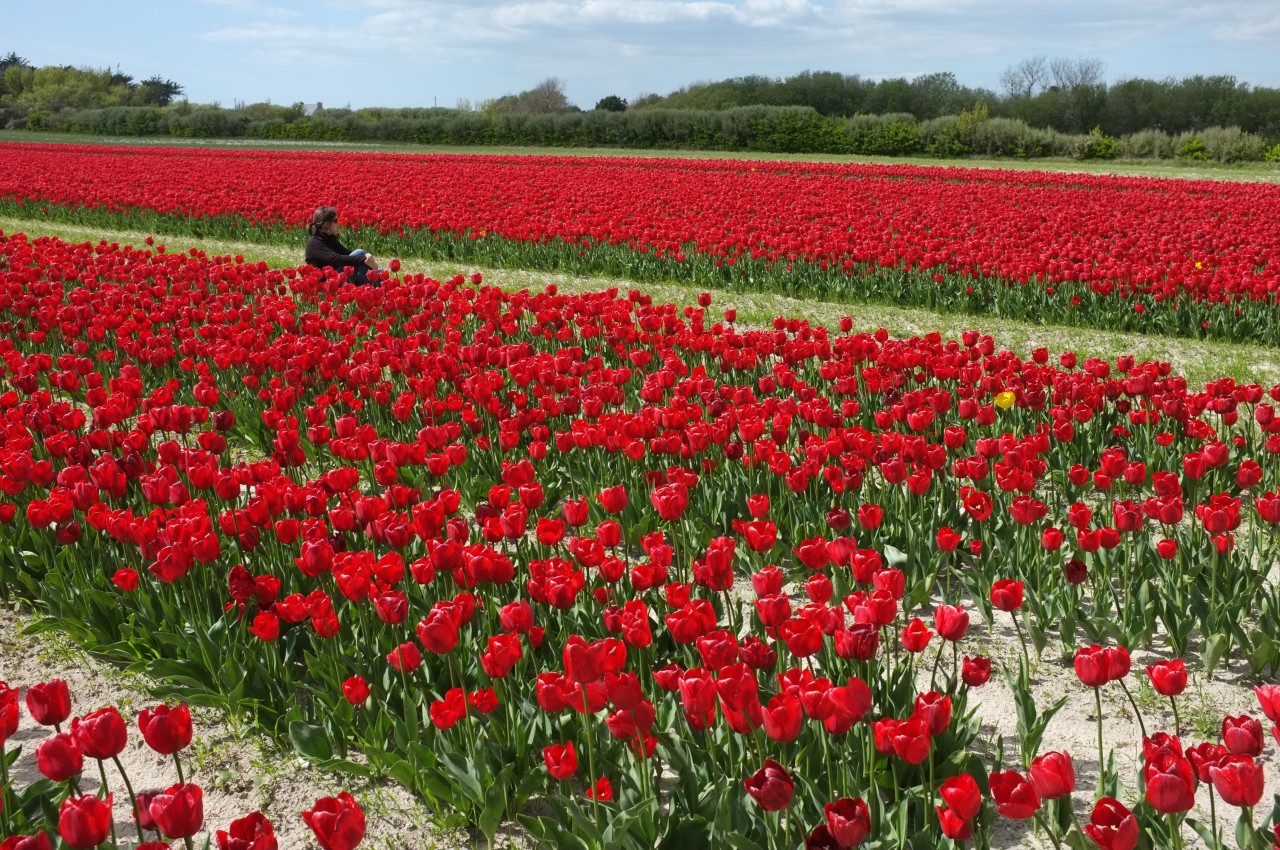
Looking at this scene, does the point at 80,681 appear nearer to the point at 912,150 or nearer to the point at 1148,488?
the point at 1148,488

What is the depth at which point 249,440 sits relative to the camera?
7391 mm

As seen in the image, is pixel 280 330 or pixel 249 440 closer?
pixel 249 440

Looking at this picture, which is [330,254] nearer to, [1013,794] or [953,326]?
[953,326]

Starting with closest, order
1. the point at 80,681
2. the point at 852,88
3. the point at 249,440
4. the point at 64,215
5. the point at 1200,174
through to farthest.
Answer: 1. the point at 80,681
2. the point at 249,440
3. the point at 64,215
4. the point at 1200,174
5. the point at 852,88

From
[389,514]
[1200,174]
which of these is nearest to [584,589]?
[389,514]

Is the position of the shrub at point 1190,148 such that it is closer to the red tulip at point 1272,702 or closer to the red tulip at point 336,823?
the red tulip at point 1272,702

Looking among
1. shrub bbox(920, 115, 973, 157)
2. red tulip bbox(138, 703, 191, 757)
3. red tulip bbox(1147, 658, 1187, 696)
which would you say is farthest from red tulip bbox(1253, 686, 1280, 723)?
shrub bbox(920, 115, 973, 157)

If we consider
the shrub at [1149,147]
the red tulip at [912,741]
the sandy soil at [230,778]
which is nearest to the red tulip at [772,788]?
the red tulip at [912,741]

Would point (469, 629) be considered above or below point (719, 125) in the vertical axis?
below

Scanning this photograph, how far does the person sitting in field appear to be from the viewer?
12062 mm

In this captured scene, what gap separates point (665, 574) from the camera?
3.55 metres

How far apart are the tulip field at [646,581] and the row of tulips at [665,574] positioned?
2 centimetres

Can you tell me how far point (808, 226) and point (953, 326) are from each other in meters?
5.15

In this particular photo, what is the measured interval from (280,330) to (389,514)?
6.32 m
